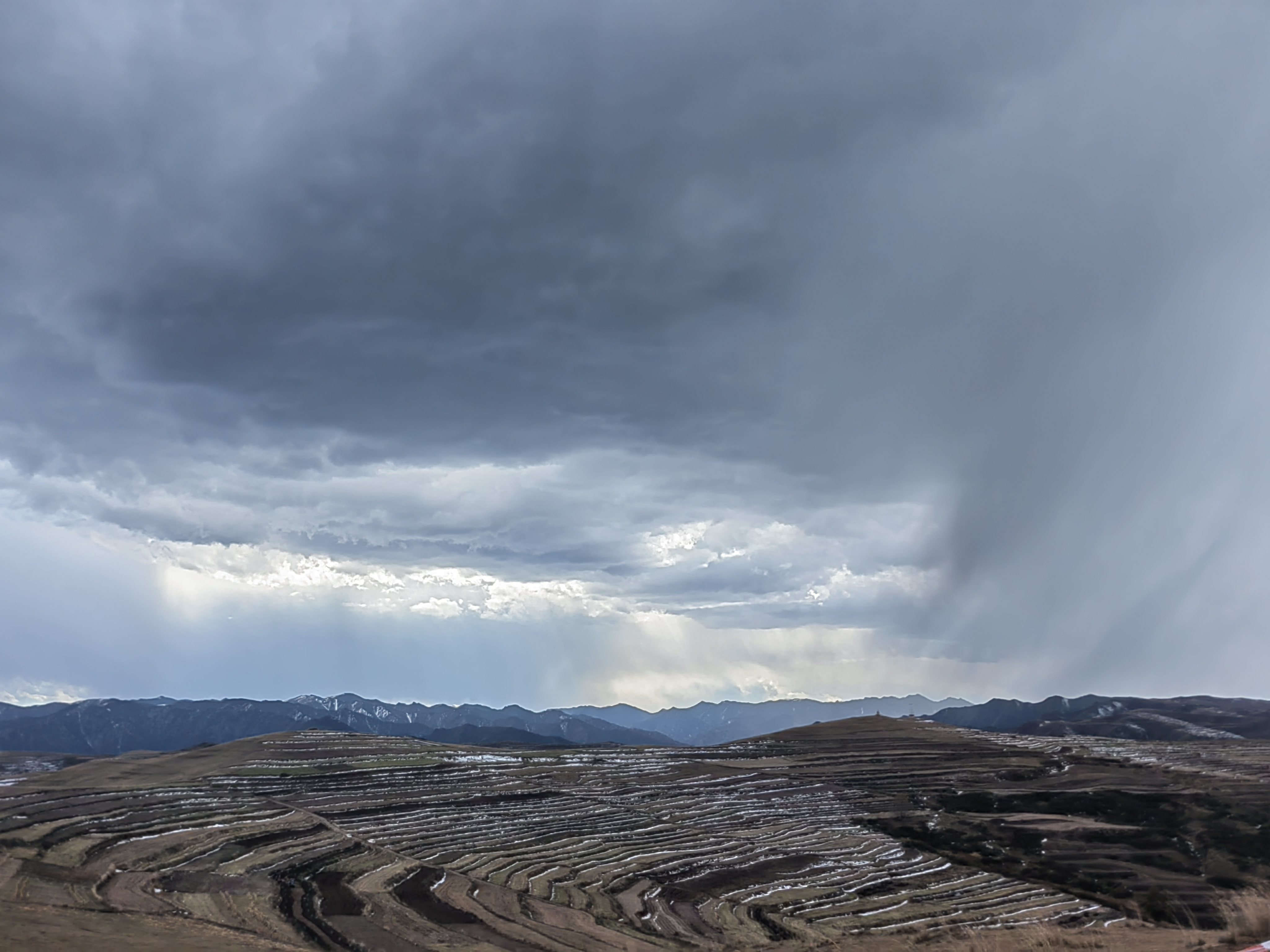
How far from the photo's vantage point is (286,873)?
56.2m

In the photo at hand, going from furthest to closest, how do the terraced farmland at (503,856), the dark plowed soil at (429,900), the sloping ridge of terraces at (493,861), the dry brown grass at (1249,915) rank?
the sloping ridge of terraces at (493,861)
the dark plowed soil at (429,900)
the terraced farmland at (503,856)
the dry brown grass at (1249,915)

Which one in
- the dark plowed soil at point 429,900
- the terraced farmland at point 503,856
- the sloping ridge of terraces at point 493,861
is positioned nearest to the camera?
the terraced farmland at point 503,856

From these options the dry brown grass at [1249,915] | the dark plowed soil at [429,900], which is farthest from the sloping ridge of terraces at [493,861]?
the dry brown grass at [1249,915]

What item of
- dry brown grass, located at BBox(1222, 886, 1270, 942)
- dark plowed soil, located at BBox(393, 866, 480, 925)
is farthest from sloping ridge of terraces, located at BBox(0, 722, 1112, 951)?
dry brown grass, located at BBox(1222, 886, 1270, 942)

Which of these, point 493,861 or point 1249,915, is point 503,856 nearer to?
point 493,861

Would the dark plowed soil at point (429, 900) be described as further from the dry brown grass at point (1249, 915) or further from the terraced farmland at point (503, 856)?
the dry brown grass at point (1249, 915)

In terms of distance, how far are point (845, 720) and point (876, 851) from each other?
345 ft

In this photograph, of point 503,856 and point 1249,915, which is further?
point 503,856

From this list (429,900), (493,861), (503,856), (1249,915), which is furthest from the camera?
(503,856)

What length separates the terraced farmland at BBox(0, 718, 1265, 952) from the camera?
1811 inches

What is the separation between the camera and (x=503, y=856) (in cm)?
6544

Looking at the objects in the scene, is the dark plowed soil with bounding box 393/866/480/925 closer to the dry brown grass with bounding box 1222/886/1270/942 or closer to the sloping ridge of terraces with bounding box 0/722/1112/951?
the sloping ridge of terraces with bounding box 0/722/1112/951

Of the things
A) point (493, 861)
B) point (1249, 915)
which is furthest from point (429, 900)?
point (1249, 915)

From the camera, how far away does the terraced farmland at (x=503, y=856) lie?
46.0 meters
